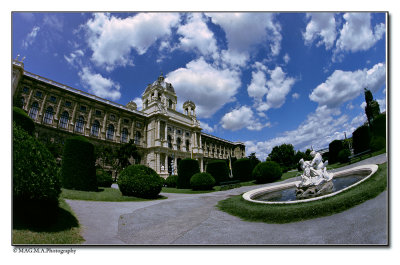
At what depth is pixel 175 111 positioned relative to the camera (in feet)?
128

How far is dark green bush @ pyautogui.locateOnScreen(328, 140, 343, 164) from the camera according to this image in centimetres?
1152

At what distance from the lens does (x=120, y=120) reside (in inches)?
1236

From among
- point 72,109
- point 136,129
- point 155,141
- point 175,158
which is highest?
point 72,109

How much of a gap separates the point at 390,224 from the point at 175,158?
32.9 metres

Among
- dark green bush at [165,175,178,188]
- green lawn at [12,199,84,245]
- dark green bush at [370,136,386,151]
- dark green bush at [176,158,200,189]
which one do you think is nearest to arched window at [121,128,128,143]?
dark green bush at [165,175,178,188]

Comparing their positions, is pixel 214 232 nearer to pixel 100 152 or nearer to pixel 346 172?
pixel 346 172

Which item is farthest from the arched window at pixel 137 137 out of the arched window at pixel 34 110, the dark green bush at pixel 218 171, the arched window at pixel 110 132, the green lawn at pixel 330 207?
the green lawn at pixel 330 207

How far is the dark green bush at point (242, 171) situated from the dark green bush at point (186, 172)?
447 cm

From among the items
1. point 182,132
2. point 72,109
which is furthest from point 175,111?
point 72,109

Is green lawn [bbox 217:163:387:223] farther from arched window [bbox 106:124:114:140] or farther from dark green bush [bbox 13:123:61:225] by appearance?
arched window [bbox 106:124:114:140]

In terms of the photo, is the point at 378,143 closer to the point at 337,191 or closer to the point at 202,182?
the point at 337,191

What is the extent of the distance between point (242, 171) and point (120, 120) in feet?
70.0

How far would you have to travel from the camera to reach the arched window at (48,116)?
23406 mm

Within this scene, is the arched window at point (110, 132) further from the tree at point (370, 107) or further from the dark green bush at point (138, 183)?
the tree at point (370, 107)
